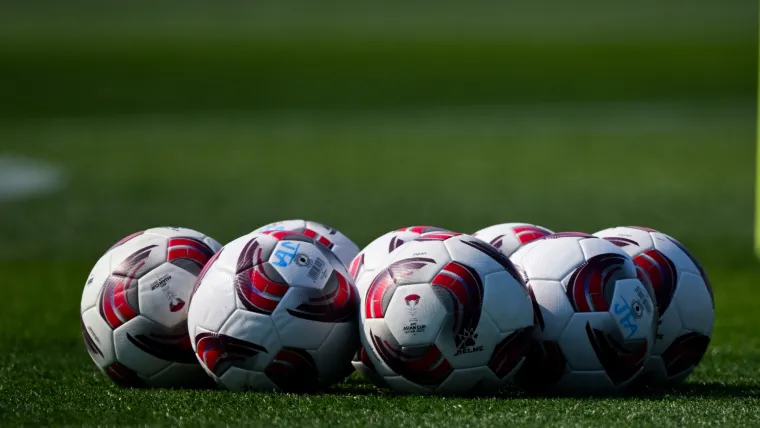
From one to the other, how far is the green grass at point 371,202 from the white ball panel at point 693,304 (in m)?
0.38

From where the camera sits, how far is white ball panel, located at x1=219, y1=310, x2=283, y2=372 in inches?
238

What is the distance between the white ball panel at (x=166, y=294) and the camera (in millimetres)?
6418

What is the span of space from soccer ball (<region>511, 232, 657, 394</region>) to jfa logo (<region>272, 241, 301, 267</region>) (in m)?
1.28

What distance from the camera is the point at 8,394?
6.38 metres

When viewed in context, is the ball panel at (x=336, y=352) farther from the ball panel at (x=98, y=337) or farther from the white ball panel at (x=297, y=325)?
the ball panel at (x=98, y=337)

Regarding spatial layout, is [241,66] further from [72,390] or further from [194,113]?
[72,390]

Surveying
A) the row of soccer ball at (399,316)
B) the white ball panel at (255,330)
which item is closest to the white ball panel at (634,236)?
the row of soccer ball at (399,316)

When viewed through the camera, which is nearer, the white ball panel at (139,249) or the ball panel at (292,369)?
the ball panel at (292,369)

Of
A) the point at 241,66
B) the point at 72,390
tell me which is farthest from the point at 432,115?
the point at 72,390

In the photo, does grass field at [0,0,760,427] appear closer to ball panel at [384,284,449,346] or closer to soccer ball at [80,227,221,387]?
soccer ball at [80,227,221,387]

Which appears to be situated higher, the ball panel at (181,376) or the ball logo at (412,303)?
the ball logo at (412,303)

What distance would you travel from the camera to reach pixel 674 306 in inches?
262

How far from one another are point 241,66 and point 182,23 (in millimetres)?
24852

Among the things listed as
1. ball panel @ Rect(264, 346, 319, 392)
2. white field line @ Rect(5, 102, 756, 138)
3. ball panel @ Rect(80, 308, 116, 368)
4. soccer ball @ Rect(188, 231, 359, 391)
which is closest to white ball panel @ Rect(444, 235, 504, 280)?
soccer ball @ Rect(188, 231, 359, 391)
